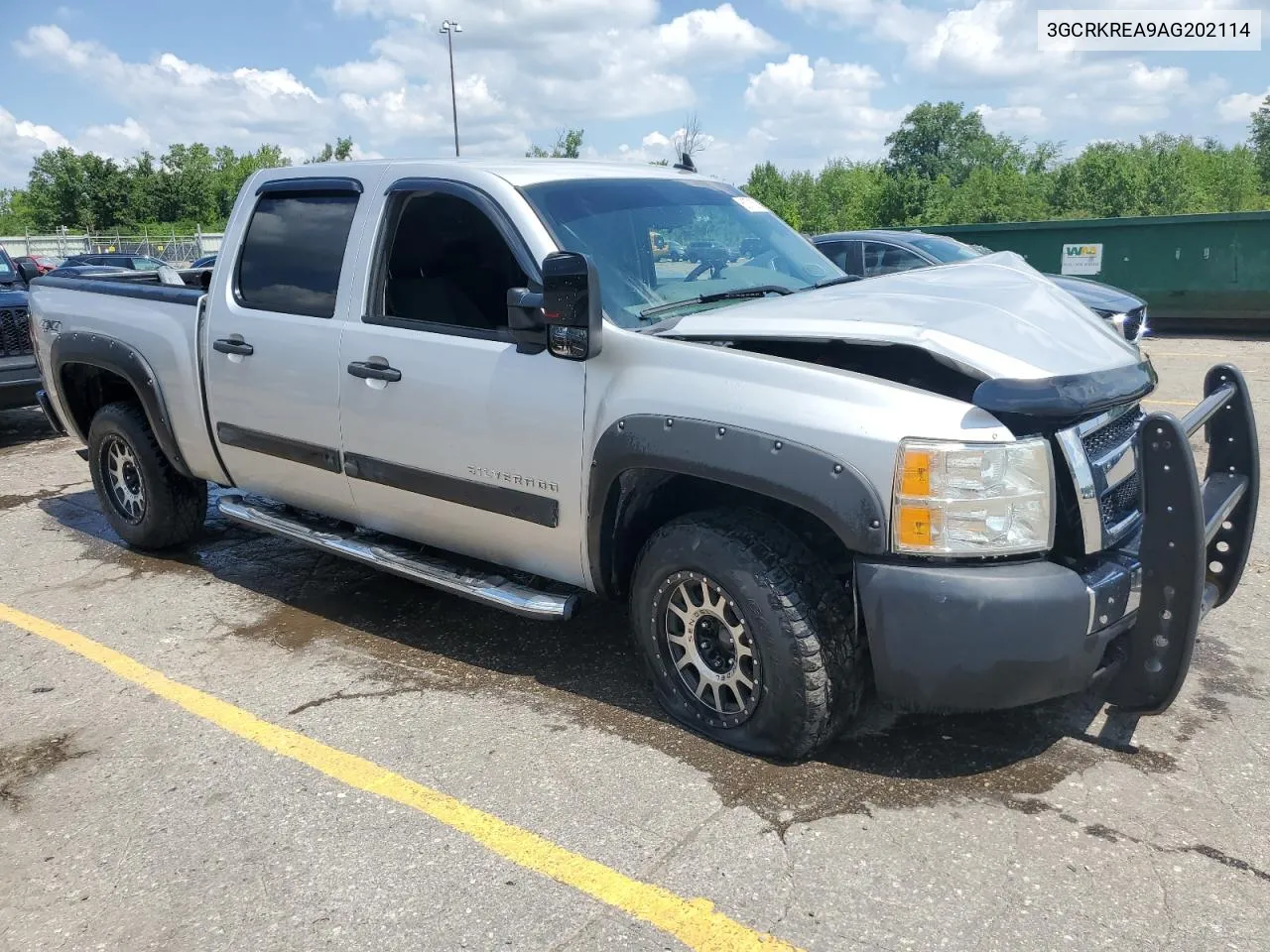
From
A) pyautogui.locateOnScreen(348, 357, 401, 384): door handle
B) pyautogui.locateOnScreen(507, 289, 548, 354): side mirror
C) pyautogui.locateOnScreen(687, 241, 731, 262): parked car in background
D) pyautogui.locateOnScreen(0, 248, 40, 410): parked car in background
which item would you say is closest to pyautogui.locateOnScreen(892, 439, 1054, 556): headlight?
pyautogui.locateOnScreen(507, 289, 548, 354): side mirror

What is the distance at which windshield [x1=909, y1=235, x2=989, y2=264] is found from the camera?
11227 mm

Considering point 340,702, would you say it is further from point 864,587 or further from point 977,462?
point 977,462

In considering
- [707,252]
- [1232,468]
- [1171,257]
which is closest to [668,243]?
[707,252]

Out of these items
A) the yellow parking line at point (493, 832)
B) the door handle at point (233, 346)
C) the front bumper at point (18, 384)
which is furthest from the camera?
the front bumper at point (18, 384)

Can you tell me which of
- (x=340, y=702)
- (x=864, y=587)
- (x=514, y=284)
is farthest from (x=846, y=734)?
(x=514, y=284)

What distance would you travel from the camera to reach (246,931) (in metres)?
2.61

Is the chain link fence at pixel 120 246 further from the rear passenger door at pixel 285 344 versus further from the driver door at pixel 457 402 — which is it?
the driver door at pixel 457 402

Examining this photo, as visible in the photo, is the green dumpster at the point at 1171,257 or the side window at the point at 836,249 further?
the green dumpster at the point at 1171,257

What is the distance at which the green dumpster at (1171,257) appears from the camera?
1509cm

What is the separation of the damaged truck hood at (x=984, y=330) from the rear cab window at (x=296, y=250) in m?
1.69

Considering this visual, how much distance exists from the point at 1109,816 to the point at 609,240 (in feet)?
8.08

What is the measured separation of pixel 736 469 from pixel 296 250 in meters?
2.49

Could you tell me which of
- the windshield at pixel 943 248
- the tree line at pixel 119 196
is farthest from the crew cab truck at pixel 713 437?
the tree line at pixel 119 196

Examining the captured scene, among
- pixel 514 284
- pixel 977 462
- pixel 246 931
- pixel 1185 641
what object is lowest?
pixel 246 931
